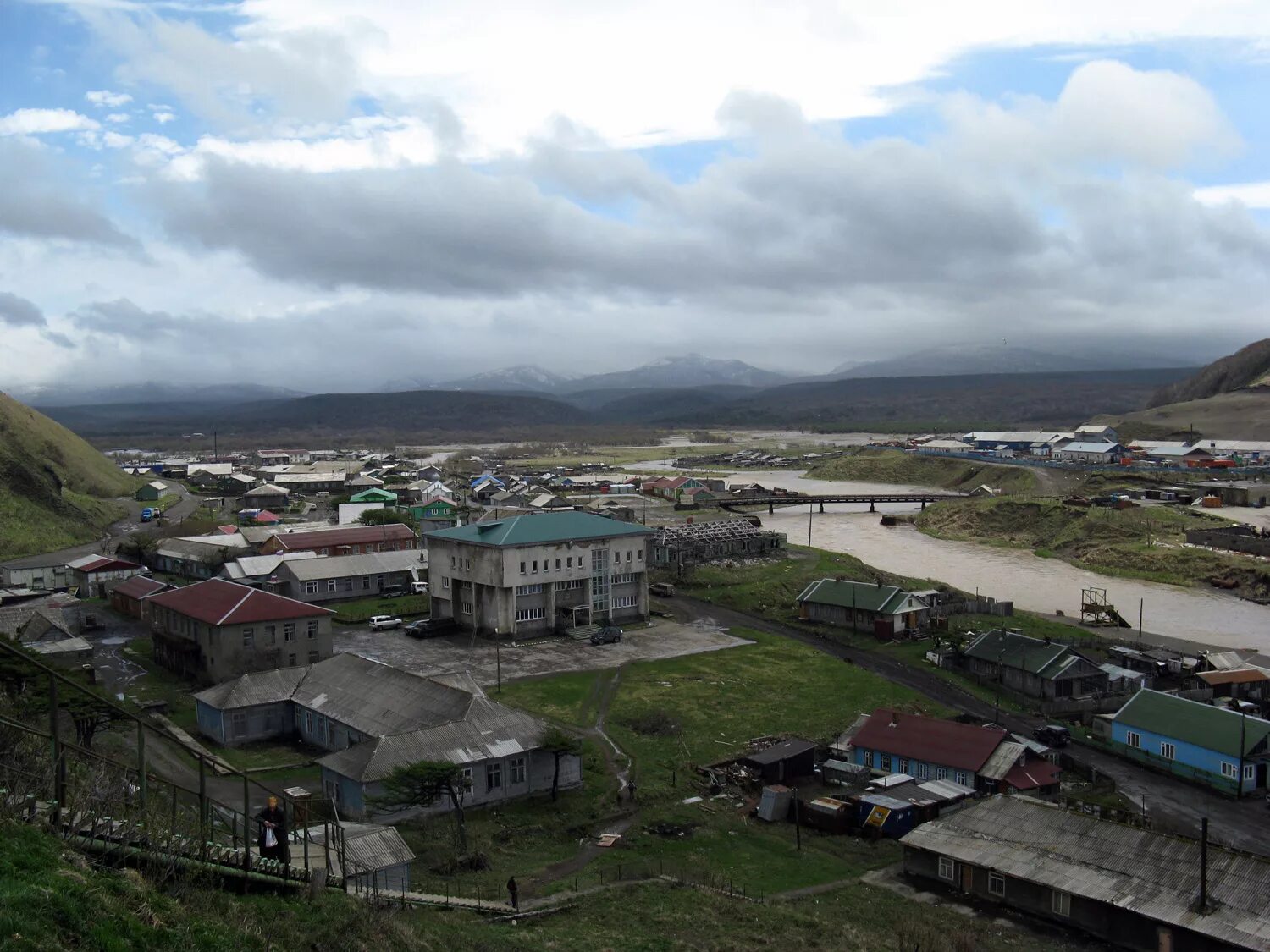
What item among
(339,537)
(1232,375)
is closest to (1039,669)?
(339,537)

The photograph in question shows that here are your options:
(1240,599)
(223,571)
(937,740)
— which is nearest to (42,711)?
(937,740)

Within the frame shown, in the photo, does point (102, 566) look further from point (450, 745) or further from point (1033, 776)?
point (1033, 776)

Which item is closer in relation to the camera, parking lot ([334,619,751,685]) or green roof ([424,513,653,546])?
parking lot ([334,619,751,685])

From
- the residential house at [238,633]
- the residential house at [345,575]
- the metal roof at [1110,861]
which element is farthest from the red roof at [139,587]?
the metal roof at [1110,861]

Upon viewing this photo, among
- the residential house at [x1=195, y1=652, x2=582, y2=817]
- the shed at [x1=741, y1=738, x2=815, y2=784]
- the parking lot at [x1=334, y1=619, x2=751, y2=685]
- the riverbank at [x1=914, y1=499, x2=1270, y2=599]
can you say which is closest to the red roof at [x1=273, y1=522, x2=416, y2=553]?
the parking lot at [x1=334, y1=619, x2=751, y2=685]

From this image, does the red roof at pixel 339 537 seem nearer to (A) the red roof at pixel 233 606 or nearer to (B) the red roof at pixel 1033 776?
(A) the red roof at pixel 233 606

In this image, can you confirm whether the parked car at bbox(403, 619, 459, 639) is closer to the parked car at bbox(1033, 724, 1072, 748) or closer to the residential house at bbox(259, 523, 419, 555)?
the residential house at bbox(259, 523, 419, 555)

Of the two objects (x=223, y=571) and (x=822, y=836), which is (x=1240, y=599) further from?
(x=223, y=571)
